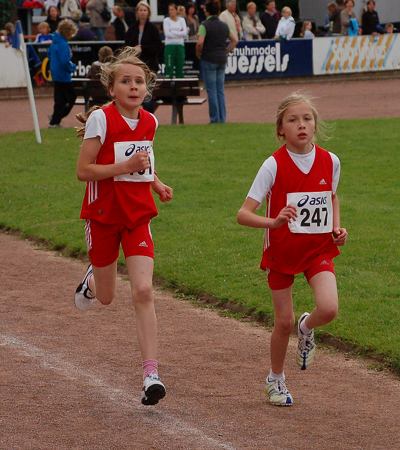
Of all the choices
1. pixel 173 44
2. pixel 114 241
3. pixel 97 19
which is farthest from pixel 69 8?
pixel 114 241

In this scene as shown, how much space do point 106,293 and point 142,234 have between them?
56 centimetres

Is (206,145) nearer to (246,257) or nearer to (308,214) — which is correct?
(246,257)

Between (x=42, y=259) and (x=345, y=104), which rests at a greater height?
(x=42, y=259)

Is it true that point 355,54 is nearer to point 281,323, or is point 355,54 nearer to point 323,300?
point 281,323

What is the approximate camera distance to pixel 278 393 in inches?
263

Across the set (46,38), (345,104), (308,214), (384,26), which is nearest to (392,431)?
(308,214)

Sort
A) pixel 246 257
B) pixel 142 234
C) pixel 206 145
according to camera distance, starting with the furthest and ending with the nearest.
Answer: pixel 206 145 → pixel 246 257 → pixel 142 234

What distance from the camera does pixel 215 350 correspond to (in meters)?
8.05

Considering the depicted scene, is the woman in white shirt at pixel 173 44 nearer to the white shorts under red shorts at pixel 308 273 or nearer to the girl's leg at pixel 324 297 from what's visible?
the white shorts under red shorts at pixel 308 273

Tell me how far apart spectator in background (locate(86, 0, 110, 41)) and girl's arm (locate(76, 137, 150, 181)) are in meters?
25.7

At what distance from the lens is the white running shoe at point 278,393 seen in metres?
6.66

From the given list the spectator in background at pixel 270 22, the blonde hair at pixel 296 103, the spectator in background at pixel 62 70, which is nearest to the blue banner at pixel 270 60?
the spectator in background at pixel 270 22

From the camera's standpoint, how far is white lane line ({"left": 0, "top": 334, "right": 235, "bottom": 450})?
240 inches

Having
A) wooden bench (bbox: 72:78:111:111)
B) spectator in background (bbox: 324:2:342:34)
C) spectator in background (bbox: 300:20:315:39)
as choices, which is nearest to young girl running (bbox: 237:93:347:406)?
wooden bench (bbox: 72:78:111:111)
